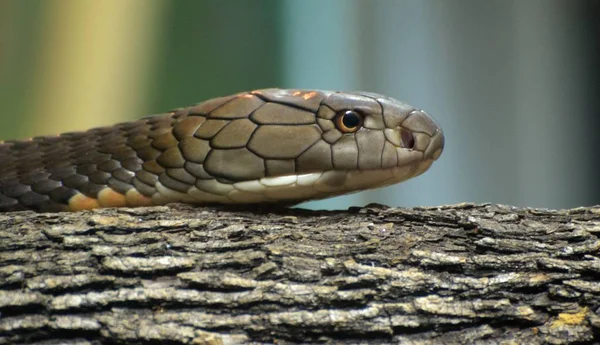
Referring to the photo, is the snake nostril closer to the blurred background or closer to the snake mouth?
the snake mouth

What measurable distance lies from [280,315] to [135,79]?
8.01 ft

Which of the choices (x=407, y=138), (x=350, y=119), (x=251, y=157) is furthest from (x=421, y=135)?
(x=251, y=157)

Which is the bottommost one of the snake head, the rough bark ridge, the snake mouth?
the rough bark ridge

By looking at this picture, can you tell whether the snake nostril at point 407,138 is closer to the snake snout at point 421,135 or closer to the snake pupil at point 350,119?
the snake snout at point 421,135

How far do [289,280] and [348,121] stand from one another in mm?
628

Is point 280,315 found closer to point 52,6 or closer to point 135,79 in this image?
point 135,79

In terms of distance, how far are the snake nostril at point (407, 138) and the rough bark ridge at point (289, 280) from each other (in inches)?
11.8

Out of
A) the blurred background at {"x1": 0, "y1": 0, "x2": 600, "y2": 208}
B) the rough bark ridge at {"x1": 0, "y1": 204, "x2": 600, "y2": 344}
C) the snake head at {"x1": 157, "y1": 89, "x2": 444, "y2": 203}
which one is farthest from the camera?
the blurred background at {"x1": 0, "y1": 0, "x2": 600, "y2": 208}

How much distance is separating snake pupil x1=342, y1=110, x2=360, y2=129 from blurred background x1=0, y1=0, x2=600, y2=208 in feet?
5.45

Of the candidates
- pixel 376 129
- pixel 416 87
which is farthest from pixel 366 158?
pixel 416 87

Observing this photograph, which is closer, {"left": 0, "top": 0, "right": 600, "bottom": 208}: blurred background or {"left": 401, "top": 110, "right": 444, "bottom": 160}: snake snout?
{"left": 401, "top": 110, "right": 444, "bottom": 160}: snake snout

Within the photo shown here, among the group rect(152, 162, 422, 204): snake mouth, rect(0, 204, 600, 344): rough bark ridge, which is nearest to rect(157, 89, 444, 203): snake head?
rect(152, 162, 422, 204): snake mouth

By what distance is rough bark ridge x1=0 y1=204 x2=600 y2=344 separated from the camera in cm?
130

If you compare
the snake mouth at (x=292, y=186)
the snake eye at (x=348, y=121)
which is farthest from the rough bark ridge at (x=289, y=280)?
the snake eye at (x=348, y=121)
